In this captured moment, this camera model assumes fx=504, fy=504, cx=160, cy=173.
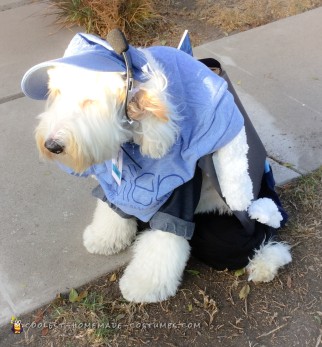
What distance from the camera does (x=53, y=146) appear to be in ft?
5.74

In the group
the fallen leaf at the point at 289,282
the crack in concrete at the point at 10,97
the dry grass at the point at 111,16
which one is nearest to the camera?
the fallen leaf at the point at 289,282

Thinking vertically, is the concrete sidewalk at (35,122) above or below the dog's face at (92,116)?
below

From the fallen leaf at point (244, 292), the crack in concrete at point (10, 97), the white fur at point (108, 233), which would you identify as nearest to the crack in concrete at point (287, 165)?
the fallen leaf at point (244, 292)

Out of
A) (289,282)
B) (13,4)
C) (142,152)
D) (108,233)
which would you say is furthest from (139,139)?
(13,4)

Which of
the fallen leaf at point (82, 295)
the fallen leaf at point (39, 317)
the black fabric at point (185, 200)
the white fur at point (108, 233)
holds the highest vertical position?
the black fabric at point (185, 200)

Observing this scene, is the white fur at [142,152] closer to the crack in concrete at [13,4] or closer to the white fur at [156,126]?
the white fur at [156,126]

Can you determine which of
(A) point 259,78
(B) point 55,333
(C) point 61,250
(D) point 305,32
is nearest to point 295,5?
(D) point 305,32

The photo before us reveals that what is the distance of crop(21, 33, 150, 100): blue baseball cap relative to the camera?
5.62 ft

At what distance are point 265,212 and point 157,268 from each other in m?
0.55

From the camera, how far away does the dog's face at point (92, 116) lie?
176 centimetres

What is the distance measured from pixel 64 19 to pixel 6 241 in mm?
2917

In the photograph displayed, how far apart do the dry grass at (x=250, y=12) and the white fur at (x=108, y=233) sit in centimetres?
284

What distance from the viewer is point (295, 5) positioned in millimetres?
5078

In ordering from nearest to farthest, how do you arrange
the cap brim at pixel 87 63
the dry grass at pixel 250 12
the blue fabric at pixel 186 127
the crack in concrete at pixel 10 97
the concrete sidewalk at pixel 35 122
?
the cap brim at pixel 87 63
the blue fabric at pixel 186 127
the concrete sidewalk at pixel 35 122
the crack in concrete at pixel 10 97
the dry grass at pixel 250 12
